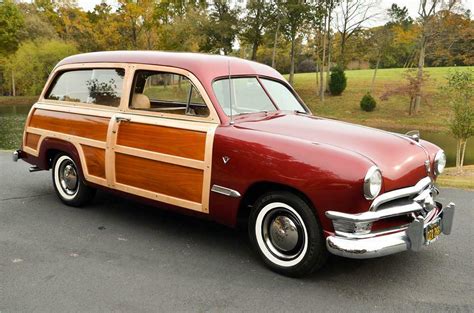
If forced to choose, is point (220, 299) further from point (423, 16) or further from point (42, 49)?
point (42, 49)

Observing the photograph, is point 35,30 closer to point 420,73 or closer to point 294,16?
point 294,16

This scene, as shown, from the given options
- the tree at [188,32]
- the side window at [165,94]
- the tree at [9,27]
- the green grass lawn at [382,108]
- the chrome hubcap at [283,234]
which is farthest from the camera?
the tree at [9,27]

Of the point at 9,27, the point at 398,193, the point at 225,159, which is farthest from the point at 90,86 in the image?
the point at 9,27

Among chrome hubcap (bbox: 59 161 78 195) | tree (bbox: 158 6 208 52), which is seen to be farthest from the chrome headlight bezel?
tree (bbox: 158 6 208 52)

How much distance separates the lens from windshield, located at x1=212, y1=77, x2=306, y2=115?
4320 millimetres

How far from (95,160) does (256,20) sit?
36771 mm

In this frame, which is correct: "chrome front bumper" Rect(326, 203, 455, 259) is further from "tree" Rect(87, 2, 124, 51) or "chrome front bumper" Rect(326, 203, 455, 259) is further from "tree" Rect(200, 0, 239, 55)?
"tree" Rect(87, 2, 124, 51)

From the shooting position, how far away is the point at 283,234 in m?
3.73

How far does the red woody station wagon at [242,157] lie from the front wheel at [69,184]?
0.02 metres

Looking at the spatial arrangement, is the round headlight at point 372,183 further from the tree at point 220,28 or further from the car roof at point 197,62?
the tree at point 220,28

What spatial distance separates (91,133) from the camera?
5.04 m

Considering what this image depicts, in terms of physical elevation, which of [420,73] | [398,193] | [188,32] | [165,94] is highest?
[188,32]

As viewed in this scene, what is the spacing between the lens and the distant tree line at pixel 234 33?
31.4m

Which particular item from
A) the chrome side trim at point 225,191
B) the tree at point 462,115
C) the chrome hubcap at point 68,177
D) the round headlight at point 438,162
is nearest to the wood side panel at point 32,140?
the chrome hubcap at point 68,177
